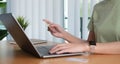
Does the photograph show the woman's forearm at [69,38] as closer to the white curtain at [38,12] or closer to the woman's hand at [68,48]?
the woman's hand at [68,48]

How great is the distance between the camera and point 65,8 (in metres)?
3.16

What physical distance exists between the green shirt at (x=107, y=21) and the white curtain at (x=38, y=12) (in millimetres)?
1252

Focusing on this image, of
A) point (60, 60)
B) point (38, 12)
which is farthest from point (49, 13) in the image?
point (60, 60)

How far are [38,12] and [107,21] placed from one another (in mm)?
1542

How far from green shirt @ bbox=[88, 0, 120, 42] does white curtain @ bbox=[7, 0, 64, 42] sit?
1.25 meters

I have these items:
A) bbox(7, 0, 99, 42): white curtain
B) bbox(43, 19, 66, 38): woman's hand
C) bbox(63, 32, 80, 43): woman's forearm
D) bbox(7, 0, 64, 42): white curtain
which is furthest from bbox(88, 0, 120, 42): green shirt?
bbox(7, 0, 64, 42): white curtain

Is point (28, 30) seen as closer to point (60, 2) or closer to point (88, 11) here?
point (60, 2)

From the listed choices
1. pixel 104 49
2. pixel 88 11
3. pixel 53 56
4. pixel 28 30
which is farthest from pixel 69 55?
pixel 28 30

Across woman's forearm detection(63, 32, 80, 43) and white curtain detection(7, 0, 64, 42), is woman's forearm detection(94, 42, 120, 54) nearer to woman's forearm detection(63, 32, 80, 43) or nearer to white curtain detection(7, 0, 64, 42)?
woman's forearm detection(63, 32, 80, 43)

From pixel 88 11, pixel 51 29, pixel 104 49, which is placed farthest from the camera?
pixel 88 11

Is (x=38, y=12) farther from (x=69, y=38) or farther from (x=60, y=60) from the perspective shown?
(x=60, y=60)

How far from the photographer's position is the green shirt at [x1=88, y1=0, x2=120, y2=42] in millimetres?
1738

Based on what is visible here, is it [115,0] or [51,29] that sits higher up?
[115,0]

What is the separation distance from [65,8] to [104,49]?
189 centimetres
